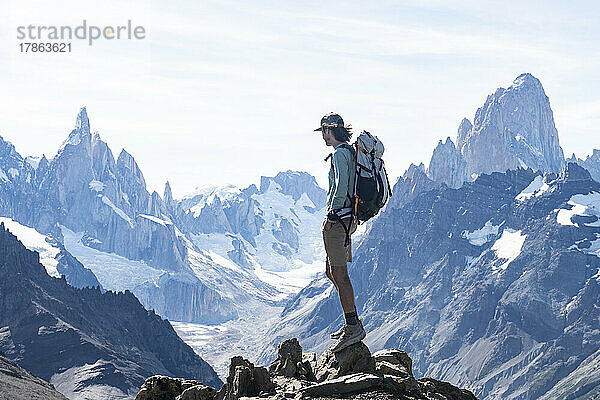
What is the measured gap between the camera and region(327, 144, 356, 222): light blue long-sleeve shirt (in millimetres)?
18016

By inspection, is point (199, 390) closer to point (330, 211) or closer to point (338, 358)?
point (338, 358)

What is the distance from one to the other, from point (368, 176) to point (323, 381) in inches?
195

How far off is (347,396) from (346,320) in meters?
2.94

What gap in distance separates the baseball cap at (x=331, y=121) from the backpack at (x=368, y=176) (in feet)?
2.97

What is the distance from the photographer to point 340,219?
1820 cm

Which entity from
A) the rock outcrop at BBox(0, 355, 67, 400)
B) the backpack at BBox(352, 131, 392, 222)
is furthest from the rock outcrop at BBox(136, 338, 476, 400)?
the rock outcrop at BBox(0, 355, 67, 400)

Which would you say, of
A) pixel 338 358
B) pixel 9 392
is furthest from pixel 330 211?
pixel 9 392

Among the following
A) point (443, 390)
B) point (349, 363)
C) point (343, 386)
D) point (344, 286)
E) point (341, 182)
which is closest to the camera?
point (343, 386)

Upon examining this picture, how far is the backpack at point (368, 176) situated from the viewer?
18.3m

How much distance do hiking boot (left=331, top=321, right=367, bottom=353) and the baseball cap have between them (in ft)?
16.4

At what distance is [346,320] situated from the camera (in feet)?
63.3

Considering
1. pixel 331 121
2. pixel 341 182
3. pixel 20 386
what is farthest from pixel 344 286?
pixel 20 386

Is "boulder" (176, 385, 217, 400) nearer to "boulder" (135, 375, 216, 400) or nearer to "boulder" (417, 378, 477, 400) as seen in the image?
"boulder" (135, 375, 216, 400)

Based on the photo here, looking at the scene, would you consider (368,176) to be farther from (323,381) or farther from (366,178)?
(323,381)
